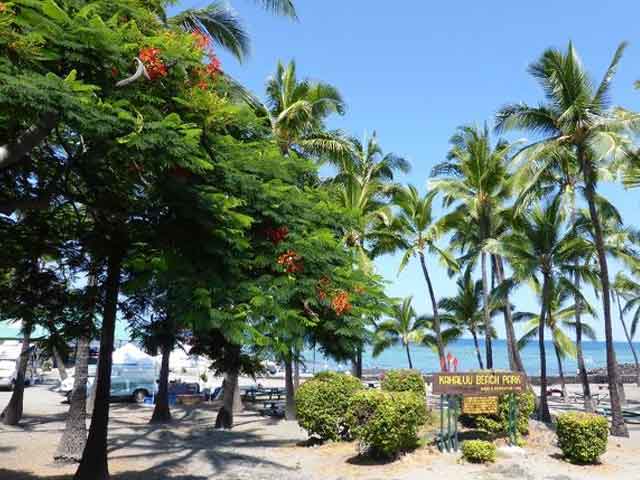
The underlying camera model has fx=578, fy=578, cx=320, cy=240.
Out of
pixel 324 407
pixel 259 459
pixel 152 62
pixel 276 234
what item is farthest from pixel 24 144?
pixel 324 407

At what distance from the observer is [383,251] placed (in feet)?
85.3

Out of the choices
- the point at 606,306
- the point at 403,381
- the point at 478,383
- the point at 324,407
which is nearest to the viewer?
the point at 478,383

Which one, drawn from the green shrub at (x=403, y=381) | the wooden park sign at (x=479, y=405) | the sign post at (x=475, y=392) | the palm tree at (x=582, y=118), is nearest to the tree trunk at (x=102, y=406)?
the sign post at (x=475, y=392)

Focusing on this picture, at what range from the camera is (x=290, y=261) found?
7.77m

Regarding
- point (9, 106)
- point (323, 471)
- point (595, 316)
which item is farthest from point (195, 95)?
point (595, 316)

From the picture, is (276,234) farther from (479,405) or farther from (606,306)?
(606,306)

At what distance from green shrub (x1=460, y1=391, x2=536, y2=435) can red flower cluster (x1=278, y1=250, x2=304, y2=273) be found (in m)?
9.46

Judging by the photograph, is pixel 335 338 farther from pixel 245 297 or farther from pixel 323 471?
pixel 323 471

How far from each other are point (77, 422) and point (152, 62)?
32.7 ft

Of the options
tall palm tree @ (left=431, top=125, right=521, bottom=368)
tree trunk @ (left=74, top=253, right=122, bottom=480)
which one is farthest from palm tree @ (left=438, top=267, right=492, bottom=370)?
tree trunk @ (left=74, top=253, right=122, bottom=480)

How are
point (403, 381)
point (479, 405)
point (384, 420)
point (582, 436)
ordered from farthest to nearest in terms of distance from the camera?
point (403, 381) → point (479, 405) → point (582, 436) → point (384, 420)

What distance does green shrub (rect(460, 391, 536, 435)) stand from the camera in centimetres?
1496

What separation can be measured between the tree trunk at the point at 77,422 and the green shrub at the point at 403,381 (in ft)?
27.9

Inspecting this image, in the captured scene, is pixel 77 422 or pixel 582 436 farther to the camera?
pixel 77 422
